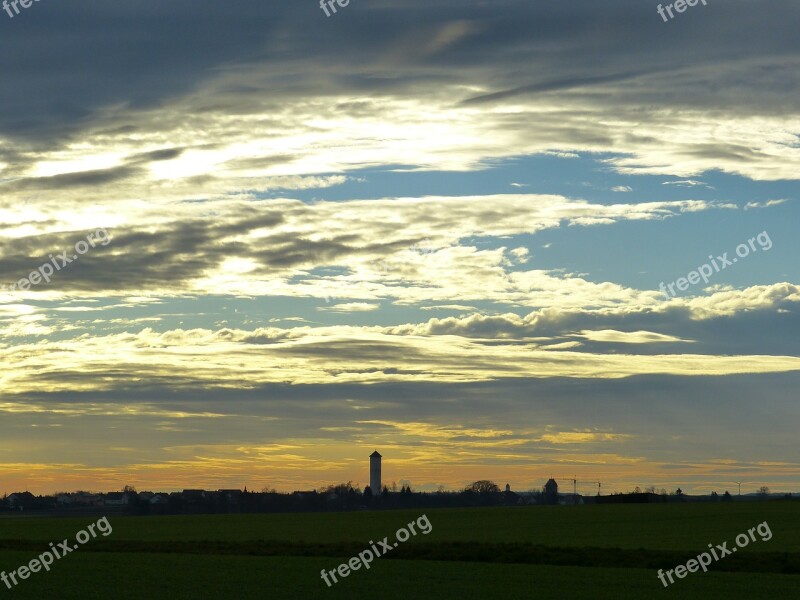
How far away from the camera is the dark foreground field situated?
4734 cm

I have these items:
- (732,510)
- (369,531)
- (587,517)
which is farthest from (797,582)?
(732,510)

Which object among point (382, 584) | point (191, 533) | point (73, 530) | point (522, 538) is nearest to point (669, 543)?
point (522, 538)

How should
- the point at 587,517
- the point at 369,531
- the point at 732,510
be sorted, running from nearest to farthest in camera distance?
1. the point at 369,531
2. the point at 587,517
3. the point at 732,510

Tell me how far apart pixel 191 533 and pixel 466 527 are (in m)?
26.6

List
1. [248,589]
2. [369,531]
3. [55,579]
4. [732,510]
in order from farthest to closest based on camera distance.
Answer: [732,510], [369,531], [55,579], [248,589]

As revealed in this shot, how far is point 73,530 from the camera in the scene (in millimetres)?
118625

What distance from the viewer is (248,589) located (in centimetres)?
4812

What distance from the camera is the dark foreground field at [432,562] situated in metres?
47.3

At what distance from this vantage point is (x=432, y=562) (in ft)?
212

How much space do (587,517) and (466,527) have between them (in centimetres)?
2760

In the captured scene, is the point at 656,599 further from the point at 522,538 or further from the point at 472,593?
the point at 522,538

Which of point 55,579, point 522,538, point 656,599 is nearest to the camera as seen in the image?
point 656,599

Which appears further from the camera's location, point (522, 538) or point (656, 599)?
point (522, 538)

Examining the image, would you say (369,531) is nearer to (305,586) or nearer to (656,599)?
(305,586)
